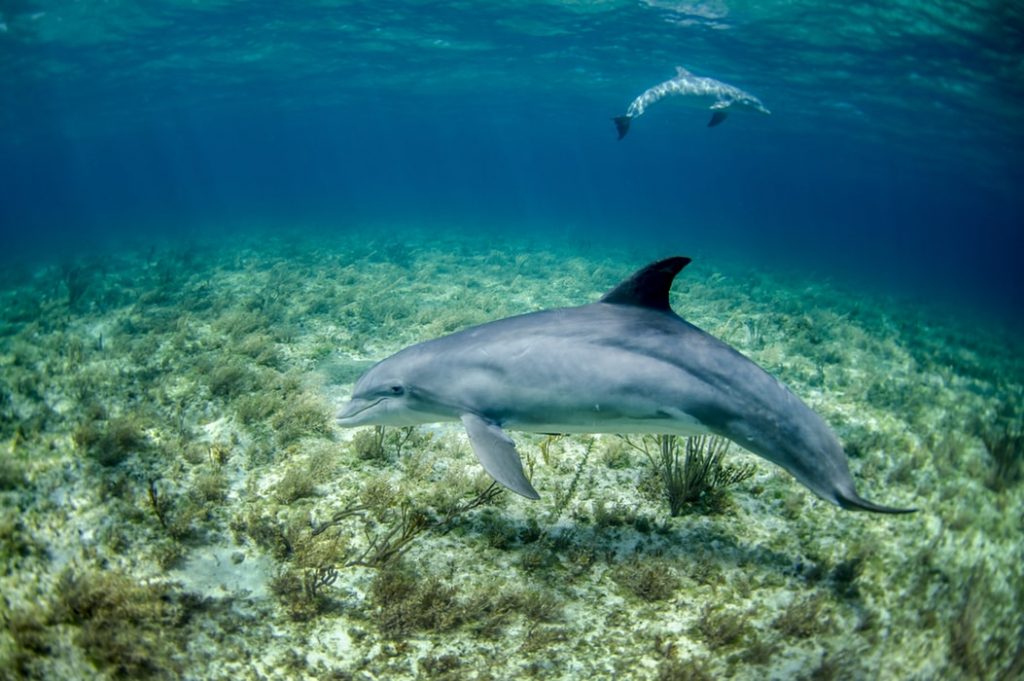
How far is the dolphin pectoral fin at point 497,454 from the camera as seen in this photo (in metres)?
3.53

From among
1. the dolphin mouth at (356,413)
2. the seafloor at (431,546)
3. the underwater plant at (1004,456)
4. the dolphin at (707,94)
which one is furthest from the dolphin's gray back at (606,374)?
the dolphin at (707,94)

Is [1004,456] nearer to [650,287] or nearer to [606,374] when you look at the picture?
[650,287]

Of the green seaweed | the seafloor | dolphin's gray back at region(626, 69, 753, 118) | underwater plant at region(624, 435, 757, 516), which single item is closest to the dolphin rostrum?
the seafloor

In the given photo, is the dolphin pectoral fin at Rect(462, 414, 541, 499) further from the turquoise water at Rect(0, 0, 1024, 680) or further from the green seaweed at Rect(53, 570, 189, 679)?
the green seaweed at Rect(53, 570, 189, 679)

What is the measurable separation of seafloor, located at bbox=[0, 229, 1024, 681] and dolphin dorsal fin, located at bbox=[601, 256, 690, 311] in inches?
75.5

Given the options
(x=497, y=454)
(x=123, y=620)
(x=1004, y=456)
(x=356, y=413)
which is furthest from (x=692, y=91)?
(x=123, y=620)

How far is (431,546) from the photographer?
455 centimetres

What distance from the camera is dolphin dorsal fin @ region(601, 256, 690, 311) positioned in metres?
4.11

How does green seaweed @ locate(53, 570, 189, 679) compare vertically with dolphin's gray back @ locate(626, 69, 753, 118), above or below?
below

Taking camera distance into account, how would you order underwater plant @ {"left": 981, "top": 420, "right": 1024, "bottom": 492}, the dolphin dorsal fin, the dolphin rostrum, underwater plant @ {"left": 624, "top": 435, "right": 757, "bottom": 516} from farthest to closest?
underwater plant @ {"left": 981, "top": 420, "right": 1024, "bottom": 492}, underwater plant @ {"left": 624, "top": 435, "right": 757, "bottom": 516}, the dolphin dorsal fin, the dolphin rostrum

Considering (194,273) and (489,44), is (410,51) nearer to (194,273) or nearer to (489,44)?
(489,44)

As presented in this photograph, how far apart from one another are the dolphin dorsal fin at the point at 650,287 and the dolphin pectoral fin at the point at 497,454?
1358 millimetres

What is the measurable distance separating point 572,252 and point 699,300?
10071mm

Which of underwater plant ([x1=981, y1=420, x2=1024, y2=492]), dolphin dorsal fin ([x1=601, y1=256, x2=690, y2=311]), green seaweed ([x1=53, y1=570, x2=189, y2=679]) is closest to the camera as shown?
green seaweed ([x1=53, y1=570, x2=189, y2=679])
